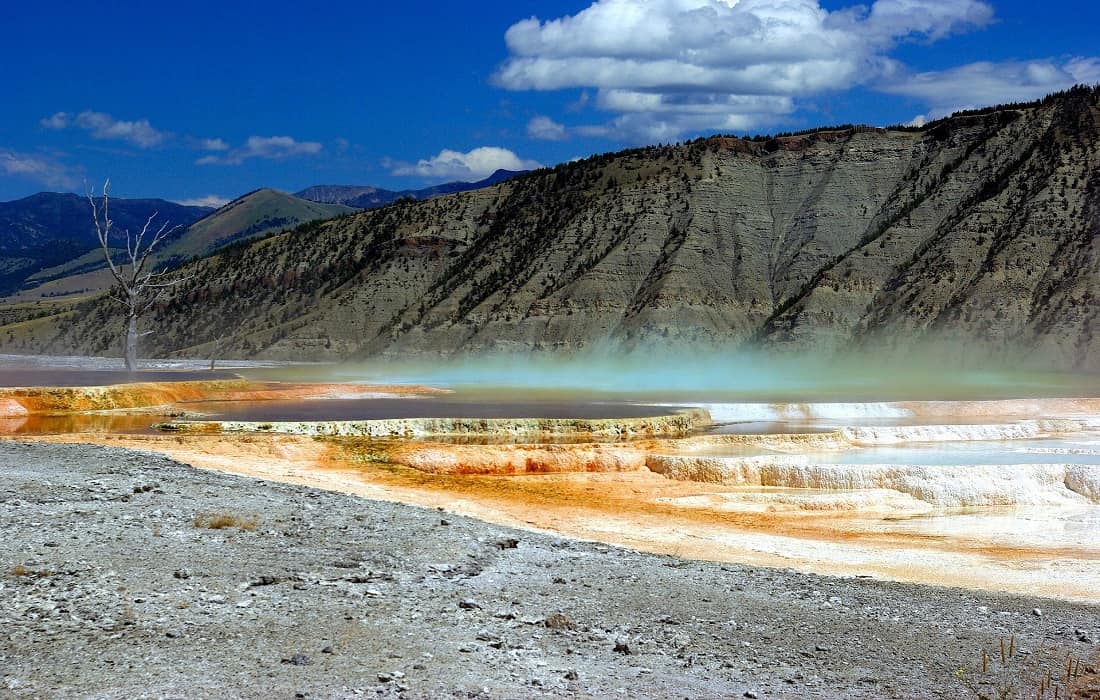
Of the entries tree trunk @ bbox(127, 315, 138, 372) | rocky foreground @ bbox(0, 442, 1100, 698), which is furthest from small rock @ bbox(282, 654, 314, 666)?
tree trunk @ bbox(127, 315, 138, 372)

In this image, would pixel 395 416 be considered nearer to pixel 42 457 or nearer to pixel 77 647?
pixel 42 457

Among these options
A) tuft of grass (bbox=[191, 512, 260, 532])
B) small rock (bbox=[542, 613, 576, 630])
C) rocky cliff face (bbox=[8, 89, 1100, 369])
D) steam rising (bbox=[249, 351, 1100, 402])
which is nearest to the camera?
small rock (bbox=[542, 613, 576, 630])

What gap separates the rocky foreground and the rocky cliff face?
207 feet

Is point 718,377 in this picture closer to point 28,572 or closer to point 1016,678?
point 1016,678

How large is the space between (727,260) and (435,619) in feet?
267

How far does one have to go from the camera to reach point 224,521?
14430 mm

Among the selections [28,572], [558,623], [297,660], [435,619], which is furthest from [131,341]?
[297,660]

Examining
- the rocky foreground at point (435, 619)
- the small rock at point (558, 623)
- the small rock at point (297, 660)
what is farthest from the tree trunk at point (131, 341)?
the small rock at point (297, 660)

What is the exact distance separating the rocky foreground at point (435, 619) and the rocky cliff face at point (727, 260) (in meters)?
62.9

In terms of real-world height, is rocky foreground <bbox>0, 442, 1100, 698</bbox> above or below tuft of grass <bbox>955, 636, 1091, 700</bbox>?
above

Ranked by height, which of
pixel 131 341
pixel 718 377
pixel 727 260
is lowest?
pixel 718 377

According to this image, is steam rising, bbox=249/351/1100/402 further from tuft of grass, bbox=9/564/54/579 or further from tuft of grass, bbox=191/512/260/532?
tuft of grass, bbox=9/564/54/579

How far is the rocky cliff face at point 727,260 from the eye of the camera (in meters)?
77.2

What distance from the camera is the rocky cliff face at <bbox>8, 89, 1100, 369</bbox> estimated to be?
77188 mm
